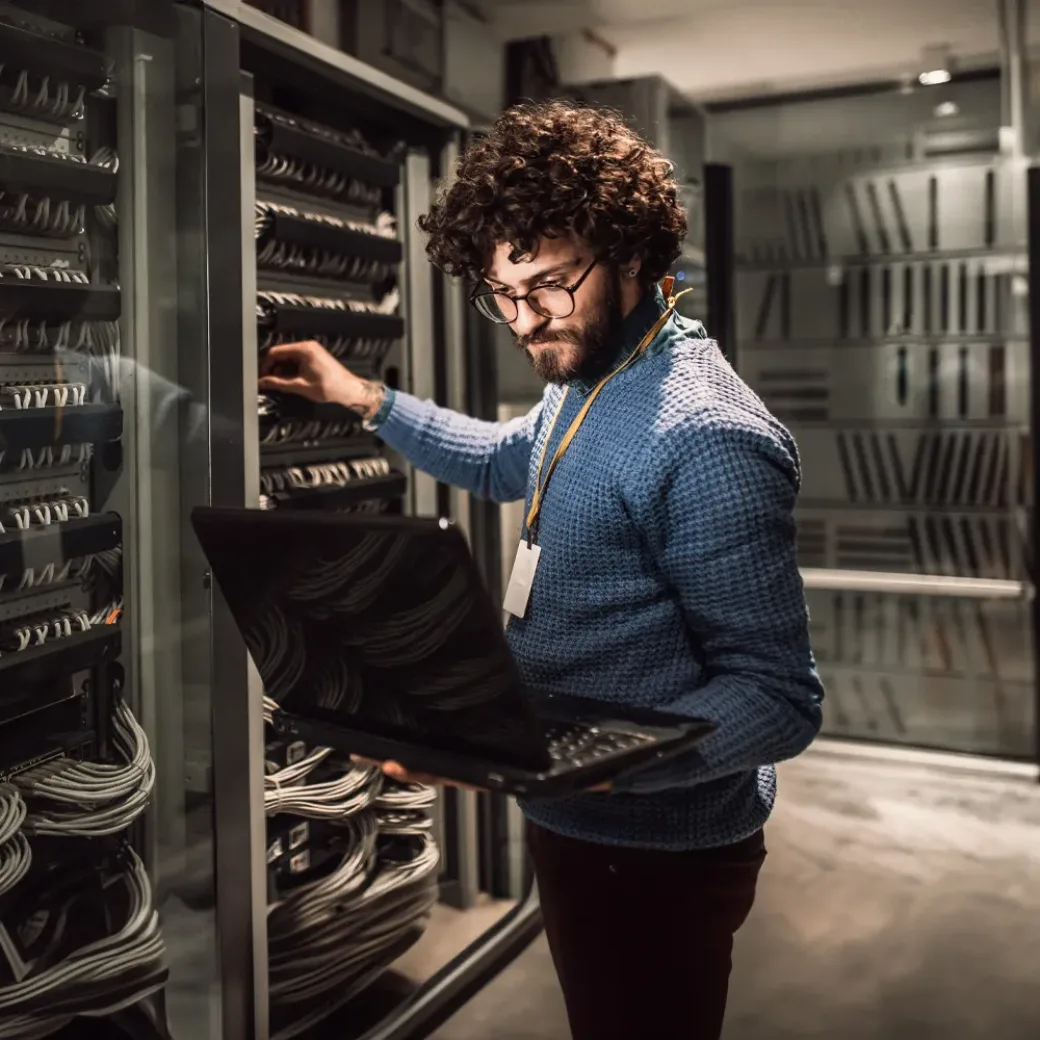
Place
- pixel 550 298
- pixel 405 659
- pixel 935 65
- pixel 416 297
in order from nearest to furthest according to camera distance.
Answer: pixel 405 659
pixel 550 298
pixel 416 297
pixel 935 65

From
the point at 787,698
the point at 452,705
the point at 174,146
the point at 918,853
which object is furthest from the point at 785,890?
the point at 174,146

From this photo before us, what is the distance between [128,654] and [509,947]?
1.02 meters

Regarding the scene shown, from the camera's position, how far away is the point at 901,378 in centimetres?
365

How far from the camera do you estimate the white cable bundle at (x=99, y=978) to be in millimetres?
1401

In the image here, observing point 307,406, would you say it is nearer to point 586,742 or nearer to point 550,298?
point 550,298

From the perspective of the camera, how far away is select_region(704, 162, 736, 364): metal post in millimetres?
3008

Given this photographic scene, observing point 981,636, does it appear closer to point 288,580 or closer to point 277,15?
point 277,15

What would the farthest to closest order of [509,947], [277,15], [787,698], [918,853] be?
[918,853] < [509,947] < [277,15] < [787,698]

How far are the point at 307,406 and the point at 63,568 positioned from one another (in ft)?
1.65

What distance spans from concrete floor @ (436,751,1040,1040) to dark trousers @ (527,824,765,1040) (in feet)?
2.40

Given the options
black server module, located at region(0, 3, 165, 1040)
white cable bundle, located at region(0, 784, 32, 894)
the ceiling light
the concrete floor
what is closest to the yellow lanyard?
black server module, located at region(0, 3, 165, 1040)

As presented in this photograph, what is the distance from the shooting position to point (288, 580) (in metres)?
1.07

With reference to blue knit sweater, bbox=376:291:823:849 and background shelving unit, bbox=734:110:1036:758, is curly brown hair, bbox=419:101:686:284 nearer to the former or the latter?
blue knit sweater, bbox=376:291:823:849

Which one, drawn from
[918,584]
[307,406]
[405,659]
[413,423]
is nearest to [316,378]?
[307,406]
